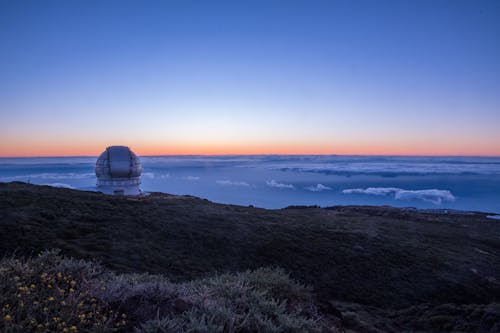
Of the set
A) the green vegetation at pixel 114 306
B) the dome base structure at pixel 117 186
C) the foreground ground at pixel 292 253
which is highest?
the green vegetation at pixel 114 306

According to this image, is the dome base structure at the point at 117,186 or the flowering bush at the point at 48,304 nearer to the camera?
the flowering bush at the point at 48,304

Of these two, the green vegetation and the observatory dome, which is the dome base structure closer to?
the observatory dome

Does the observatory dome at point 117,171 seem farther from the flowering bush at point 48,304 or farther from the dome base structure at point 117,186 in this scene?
the flowering bush at point 48,304

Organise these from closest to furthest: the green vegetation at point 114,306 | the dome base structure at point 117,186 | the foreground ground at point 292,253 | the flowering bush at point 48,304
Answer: the flowering bush at point 48,304 → the green vegetation at point 114,306 → the foreground ground at point 292,253 → the dome base structure at point 117,186

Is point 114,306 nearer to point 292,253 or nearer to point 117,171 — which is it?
point 292,253

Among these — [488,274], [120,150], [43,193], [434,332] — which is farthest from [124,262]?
[120,150]

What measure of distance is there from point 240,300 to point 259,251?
10232 millimetres

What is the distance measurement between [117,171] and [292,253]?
1991 centimetres

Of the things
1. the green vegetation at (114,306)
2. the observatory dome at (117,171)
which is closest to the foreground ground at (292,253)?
the green vegetation at (114,306)

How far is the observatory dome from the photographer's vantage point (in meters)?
28.0

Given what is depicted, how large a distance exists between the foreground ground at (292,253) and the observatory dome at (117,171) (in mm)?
7789

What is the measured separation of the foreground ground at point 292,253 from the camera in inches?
379

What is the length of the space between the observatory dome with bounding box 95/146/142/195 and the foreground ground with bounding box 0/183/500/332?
7789mm

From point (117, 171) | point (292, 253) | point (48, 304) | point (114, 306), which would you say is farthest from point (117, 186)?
point (48, 304)
